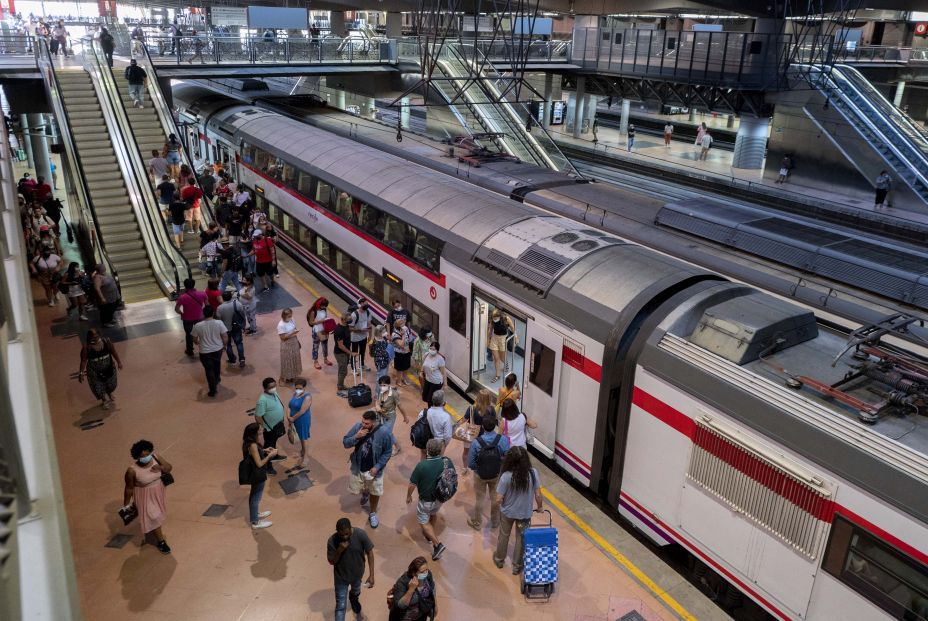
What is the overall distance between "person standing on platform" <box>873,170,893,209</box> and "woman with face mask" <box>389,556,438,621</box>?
92.6ft

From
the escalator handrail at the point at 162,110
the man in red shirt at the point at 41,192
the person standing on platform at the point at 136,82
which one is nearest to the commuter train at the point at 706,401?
the escalator handrail at the point at 162,110

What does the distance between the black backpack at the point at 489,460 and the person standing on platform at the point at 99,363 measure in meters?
6.53

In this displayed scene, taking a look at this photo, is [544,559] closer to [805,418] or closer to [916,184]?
[805,418]

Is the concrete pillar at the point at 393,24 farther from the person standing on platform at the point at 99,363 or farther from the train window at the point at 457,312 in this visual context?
the person standing on platform at the point at 99,363

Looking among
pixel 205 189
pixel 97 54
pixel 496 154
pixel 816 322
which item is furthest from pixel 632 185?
pixel 816 322

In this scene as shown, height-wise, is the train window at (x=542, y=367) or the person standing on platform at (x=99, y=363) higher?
the train window at (x=542, y=367)

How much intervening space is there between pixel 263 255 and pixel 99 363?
638 cm

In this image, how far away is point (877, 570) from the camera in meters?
6.59

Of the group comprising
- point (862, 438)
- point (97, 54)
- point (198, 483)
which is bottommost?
point (198, 483)

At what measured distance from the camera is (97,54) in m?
24.7

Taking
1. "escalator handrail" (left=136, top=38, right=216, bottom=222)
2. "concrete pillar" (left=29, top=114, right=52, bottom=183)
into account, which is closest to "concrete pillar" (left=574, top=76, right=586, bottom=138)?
"escalator handrail" (left=136, top=38, right=216, bottom=222)

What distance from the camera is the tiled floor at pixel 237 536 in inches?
333

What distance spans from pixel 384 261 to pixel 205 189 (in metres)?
10.9

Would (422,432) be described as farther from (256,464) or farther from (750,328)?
(750,328)
